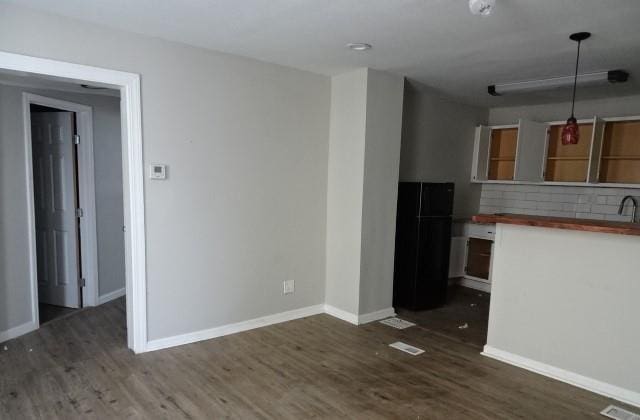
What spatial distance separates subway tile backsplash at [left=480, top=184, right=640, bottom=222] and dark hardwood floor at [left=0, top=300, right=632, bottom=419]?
266 centimetres

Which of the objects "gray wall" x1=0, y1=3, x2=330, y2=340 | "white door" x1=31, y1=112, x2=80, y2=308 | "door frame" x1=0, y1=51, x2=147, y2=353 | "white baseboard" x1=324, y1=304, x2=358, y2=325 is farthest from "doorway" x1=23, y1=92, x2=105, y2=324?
"white baseboard" x1=324, y1=304, x2=358, y2=325

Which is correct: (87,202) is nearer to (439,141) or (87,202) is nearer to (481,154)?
(439,141)

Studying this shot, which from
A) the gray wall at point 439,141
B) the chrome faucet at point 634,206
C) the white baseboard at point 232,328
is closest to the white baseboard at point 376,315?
the white baseboard at point 232,328

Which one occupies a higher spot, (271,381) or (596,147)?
(596,147)

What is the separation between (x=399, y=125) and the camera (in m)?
4.14

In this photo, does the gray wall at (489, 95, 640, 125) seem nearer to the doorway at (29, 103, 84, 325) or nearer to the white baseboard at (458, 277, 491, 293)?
the white baseboard at (458, 277, 491, 293)

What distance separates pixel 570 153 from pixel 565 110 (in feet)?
1.88

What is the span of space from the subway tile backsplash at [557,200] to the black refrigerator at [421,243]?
1.65m

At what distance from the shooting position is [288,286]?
404cm

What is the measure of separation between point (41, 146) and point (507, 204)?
5725 millimetres

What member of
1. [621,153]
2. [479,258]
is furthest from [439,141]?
[621,153]

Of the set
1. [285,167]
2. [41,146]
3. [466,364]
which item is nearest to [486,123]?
[285,167]

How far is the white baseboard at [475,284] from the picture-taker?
5360 mm

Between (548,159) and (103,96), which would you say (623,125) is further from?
(103,96)
